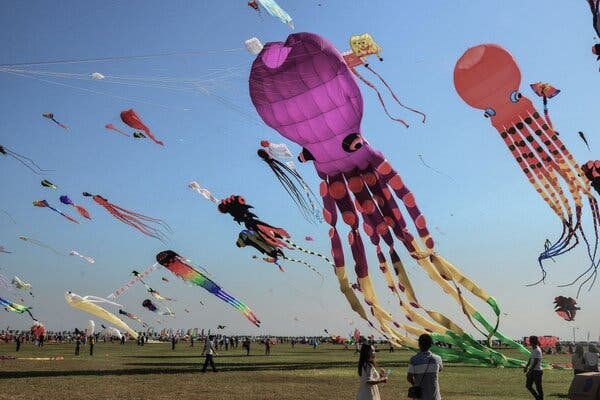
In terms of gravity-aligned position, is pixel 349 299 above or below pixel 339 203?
below

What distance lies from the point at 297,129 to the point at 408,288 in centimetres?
706

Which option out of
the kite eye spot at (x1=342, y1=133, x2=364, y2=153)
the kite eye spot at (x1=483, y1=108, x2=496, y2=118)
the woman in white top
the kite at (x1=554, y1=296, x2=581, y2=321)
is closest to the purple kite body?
the kite eye spot at (x1=342, y1=133, x2=364, y2=153)

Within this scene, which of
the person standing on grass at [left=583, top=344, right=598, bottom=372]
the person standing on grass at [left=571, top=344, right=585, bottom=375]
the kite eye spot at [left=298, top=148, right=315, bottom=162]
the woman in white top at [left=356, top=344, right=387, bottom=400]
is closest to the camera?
the woman in white top at [left=356, top=344, right=387, bottom=400]

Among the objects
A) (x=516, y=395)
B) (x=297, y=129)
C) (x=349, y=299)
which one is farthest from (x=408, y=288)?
(x=297, y=129)

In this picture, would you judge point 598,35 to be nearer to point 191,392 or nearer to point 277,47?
point 277,47

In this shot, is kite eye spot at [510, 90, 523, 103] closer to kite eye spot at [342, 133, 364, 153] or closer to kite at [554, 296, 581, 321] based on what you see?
kite eye spot at [342, 133, 364, 153]

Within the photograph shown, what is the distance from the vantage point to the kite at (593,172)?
18.8 meters

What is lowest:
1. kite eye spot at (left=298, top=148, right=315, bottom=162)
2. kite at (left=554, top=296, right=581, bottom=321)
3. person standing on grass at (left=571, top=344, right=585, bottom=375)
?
person standing on grass at (left=571, top=344, right=585, bottom=375)

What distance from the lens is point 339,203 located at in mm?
19547

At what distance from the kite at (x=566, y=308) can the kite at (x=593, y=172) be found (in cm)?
2975

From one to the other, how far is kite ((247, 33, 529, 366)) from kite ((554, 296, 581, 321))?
2830cm

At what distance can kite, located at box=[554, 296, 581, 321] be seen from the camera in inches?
1767

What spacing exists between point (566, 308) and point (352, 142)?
3756 cm

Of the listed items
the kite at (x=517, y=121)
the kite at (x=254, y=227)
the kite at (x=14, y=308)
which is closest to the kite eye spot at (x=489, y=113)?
the kite at (x=517, y=121)
